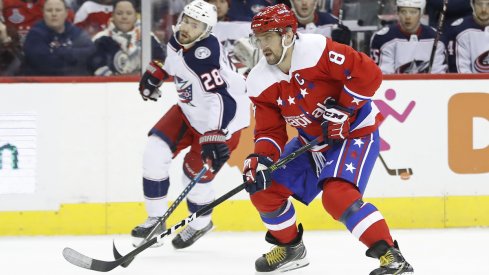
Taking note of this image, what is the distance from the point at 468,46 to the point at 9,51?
2510mm

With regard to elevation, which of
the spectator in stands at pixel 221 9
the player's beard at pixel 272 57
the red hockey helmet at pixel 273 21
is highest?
the red hockey helmet at pixel 273 21

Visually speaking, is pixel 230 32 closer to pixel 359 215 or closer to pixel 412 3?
pixel 412 3

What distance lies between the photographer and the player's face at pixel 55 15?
5676 millimetres

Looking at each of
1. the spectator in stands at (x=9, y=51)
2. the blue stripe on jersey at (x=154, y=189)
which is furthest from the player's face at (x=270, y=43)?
the spectator in stands at (x=9, y=51)

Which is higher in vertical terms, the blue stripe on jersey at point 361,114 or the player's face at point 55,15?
the blue stripe on jersey at point 361,114

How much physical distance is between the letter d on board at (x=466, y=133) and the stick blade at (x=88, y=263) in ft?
7.11

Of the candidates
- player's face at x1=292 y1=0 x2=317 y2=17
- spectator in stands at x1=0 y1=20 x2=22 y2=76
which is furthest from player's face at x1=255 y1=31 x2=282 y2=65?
spectator in stands at x1=0 y1=20 x2=22 y2=76

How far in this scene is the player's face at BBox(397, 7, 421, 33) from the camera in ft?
19.6

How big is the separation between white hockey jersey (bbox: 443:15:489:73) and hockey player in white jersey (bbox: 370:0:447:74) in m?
0.06

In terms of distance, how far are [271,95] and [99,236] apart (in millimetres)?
1722

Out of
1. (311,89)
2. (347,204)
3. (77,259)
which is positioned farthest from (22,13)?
(347,204)

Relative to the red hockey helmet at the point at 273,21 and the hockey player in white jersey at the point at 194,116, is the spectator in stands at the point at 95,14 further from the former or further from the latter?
the red hockey helmet at the point at 273,21

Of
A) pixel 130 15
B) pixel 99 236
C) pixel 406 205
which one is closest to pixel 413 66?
pixel 406 205

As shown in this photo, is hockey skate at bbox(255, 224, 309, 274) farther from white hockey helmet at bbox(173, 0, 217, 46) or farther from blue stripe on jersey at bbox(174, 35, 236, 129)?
white hockey helmet at bbox(173, 0, 217, 46)
